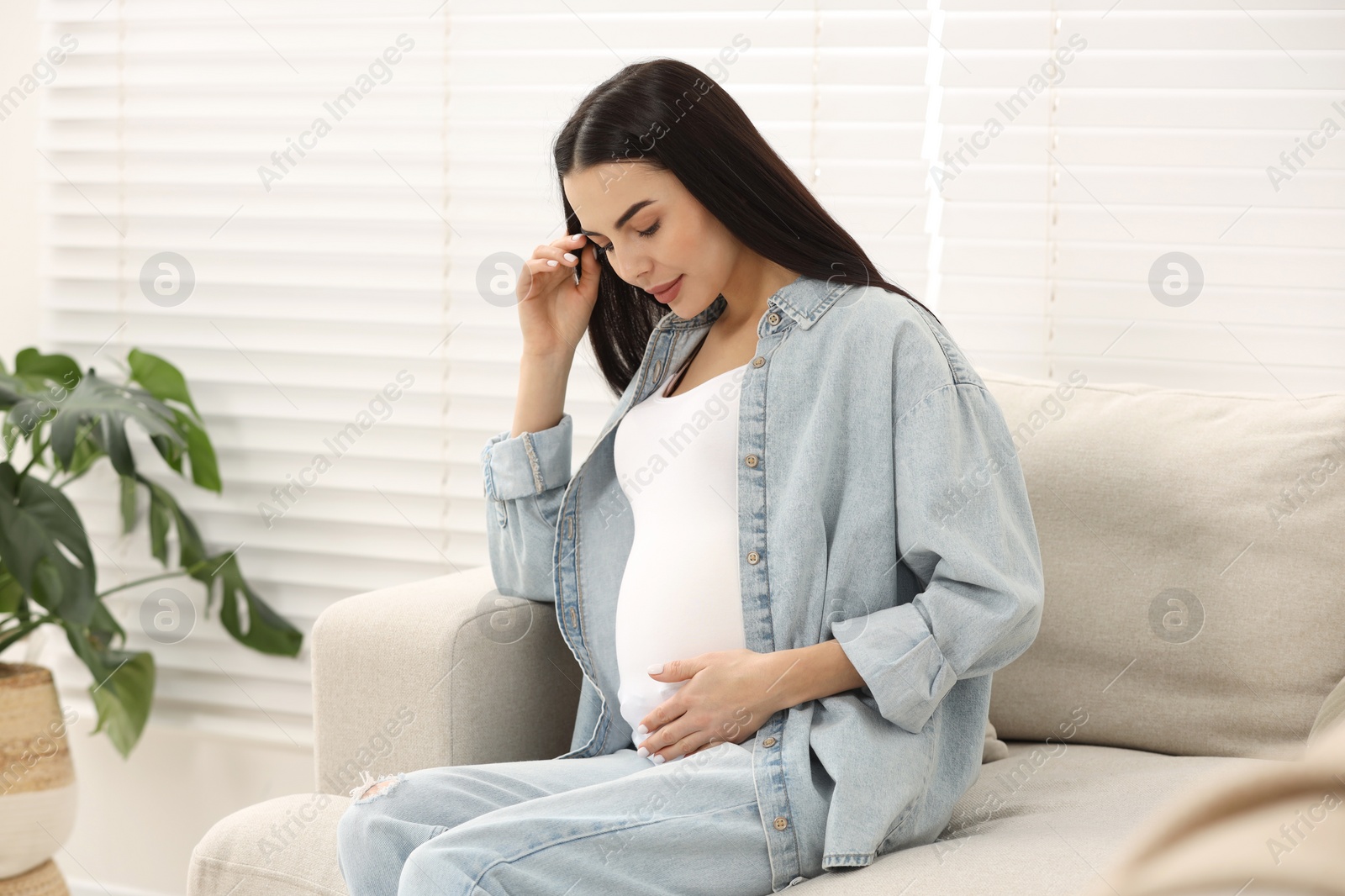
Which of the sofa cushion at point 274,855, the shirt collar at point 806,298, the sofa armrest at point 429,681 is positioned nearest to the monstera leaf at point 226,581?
the sofa armrest at point 429,681

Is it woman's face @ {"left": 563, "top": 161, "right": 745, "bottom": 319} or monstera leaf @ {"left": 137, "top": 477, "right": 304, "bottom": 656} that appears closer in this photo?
woman's face @ {"left": 563, "top": 161, "right": 745, "bottom": 319}

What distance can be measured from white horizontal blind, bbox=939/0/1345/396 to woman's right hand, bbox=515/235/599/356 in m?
0.67

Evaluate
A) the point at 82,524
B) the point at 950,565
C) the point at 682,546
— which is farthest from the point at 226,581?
the point at 950,565

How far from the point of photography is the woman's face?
124cm

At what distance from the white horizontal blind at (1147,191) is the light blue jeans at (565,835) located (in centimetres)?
102

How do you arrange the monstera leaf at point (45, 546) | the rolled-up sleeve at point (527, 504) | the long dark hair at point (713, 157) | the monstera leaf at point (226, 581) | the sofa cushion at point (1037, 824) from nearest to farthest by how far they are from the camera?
the sofa cushion at point (1037, 824)
the long dark hair at point (713, 157)
the rolled-up sleeve at point (527, 504)
the monstera leaf at point (45, 546)
the monstera leaf at point (226, 581)

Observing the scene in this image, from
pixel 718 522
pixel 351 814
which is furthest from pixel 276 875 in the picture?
pixel 718 522

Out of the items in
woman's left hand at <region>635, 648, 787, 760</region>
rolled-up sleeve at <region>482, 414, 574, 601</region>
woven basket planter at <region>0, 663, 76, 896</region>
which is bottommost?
woven basket planter at <region>0, 663, 76, 896</region>

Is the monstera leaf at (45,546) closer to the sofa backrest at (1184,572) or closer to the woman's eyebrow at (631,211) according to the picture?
the woman's eyebrow at (631,211)

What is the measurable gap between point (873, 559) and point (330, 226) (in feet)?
4.77

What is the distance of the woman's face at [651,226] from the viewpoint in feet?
4.07

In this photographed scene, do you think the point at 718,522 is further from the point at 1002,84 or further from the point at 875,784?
the point at 1002,84

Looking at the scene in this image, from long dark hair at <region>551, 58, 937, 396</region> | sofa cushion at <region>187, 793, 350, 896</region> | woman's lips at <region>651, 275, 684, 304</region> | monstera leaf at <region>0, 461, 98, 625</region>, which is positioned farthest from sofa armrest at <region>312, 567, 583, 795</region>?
monstera leaf at <region>0, 461, 98, 625</region>

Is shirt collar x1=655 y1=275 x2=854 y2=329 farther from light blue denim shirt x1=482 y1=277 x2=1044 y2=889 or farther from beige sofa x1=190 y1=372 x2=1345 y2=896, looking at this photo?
beige sofa x1=190 y1=372 x2=1345 y2=896
